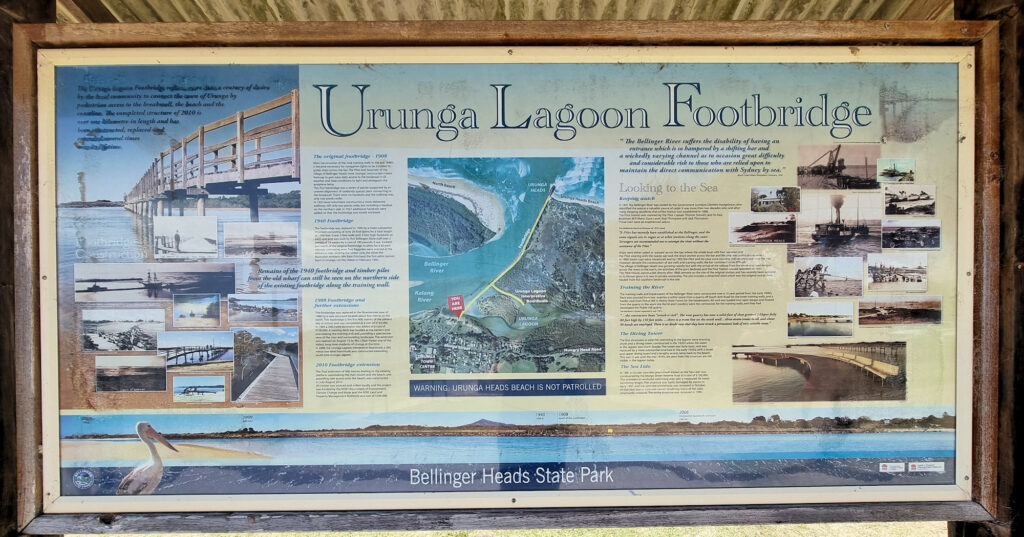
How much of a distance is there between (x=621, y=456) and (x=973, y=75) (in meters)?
2.64

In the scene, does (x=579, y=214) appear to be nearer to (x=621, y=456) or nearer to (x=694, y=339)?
(x=694, y=339)

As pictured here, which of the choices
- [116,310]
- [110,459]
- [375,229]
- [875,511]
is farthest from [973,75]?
[110,459]

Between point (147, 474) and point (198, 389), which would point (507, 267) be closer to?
point (198, 389)

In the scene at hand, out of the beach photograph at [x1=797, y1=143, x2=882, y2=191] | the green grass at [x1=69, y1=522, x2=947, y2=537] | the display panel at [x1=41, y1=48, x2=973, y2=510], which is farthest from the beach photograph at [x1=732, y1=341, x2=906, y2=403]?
the green grass at [x1=69, y1=522, x2=947, y2=537]

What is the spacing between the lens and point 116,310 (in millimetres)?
2090

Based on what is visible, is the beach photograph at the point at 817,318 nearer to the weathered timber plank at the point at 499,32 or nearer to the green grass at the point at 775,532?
the weathered timber plank at the point at 499,32

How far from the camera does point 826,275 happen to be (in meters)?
2.12

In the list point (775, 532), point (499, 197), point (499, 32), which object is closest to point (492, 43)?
point (499, 32)

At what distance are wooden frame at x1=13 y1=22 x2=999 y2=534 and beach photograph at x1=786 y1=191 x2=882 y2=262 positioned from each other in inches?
20.4

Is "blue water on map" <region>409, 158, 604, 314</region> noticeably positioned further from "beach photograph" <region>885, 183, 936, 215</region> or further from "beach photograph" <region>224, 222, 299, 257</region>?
"beach photograph" <region>885, 183, 936, 215</region>

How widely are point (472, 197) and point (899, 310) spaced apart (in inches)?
88.4

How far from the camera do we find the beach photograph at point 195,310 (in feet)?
6.84

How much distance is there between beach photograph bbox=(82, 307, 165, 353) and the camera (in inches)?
82.3

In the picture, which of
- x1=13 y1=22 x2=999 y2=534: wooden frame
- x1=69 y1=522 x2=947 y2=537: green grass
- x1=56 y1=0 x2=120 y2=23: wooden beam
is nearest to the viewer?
x1=13 y1=22 x2=999 y2=534: wooden frame
